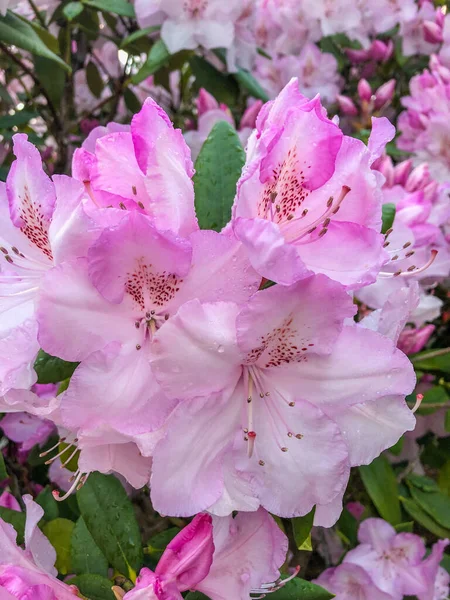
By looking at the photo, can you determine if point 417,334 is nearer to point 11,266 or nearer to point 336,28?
point 11,266

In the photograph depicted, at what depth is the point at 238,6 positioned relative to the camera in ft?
4.93

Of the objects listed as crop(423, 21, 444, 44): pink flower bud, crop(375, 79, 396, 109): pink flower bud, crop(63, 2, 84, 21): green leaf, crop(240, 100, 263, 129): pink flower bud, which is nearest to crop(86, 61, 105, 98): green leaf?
crop(63, 2, 84, 21): green leaf

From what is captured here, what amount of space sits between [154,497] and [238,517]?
6.4 inches

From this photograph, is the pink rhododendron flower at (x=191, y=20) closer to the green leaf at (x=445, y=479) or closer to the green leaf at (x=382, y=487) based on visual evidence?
the green leaf at (x=382, y=487)

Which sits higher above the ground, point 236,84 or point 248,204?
point 248,204

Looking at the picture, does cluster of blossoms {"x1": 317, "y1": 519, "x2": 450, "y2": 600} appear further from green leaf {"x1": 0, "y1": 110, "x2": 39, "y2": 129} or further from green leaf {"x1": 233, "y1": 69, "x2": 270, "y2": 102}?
green leaf {"x1": 0, "y1": 110, "x2": 39, "y2": 129}

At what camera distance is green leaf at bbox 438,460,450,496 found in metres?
1.54

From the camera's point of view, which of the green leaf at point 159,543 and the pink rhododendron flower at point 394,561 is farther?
the pink rhododendron flower at point 394,561

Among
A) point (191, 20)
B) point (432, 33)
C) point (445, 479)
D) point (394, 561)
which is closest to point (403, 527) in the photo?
point (394, 561)

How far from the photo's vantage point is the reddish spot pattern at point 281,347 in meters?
0.60

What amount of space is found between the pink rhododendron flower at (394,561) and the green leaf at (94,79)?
4.92 ft

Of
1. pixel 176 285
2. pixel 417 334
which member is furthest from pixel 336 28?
pixel 176 285

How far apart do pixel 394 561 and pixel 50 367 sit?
92 cm

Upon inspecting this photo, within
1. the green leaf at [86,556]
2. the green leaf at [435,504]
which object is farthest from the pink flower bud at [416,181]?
the green leaf at [86,556]
